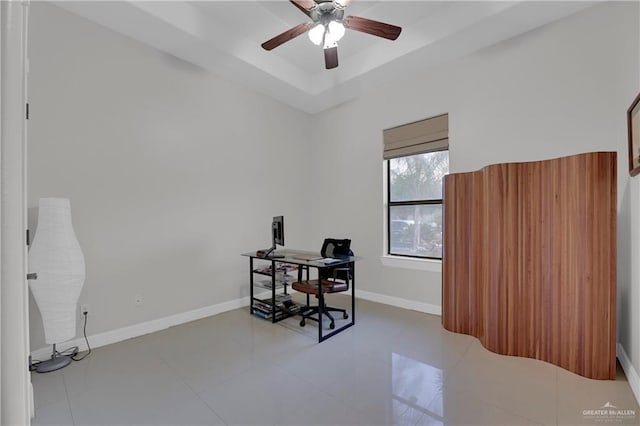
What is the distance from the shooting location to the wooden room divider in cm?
225

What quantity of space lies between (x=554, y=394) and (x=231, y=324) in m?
3.00

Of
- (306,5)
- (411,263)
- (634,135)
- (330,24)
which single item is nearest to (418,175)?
(411,263)

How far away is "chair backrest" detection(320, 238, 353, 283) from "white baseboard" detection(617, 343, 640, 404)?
228 cm

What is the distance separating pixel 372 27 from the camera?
2594mm

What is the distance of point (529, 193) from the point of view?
2621 millimetres

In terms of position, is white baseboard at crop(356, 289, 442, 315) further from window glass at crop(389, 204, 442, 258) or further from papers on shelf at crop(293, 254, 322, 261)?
papers on shelf at crop(293, 254, 322, 261)

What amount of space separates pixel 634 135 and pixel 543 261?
1.10m

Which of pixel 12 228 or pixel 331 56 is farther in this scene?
pixel 331 56

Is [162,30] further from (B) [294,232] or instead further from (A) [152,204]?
(B) [294,232]

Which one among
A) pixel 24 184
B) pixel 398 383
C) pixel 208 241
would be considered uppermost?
pixel 24 184

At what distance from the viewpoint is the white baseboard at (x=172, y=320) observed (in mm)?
2771

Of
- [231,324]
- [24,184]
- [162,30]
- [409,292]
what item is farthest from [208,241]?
[24,184]

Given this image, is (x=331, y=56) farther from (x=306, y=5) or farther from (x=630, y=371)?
(x=630, y=371)

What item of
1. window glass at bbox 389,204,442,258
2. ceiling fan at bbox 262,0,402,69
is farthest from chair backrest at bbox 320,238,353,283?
ceiling fan at bbox 262,0,402,69
